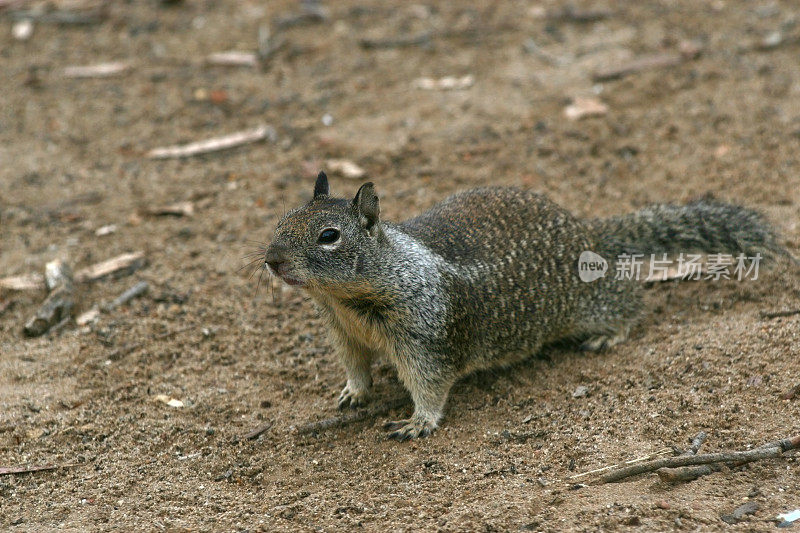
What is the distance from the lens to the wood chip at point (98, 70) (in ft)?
33.0

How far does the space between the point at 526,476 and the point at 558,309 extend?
1.55 meters

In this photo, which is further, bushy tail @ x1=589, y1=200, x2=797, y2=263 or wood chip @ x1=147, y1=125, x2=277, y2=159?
wood chip @ x1=147, y1=125, x2=277, y2=159

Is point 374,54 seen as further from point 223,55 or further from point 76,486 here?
point 76,486

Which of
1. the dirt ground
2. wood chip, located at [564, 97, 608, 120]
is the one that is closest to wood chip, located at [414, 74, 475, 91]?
the dirt ground

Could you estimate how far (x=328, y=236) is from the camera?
4.95 meters

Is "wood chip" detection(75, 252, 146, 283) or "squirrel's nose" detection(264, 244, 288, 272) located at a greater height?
"squirrel's nose" detection(264, 244, 288, 272)

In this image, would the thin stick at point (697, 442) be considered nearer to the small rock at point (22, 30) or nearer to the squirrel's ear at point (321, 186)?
the squirrel's ear at point (321, 186)

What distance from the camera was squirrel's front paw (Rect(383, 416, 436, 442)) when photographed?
17.2 feet

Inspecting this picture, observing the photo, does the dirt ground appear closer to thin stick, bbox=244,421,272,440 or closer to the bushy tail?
thin stick, bbox=244,421,272,440

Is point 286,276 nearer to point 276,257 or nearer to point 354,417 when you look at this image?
point 276,257

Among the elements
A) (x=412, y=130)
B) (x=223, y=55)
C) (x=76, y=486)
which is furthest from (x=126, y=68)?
(x=76, y=486)

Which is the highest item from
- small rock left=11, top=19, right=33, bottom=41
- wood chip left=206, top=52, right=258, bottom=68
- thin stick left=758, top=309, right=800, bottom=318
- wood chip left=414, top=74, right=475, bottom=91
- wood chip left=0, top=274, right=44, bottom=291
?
small rock left=11, top=19, right=33, bottom=41

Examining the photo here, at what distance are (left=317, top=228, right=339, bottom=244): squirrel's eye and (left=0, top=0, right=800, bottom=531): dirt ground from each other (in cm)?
127

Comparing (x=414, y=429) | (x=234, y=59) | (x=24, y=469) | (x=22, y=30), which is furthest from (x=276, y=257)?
(x=22, y=30)
